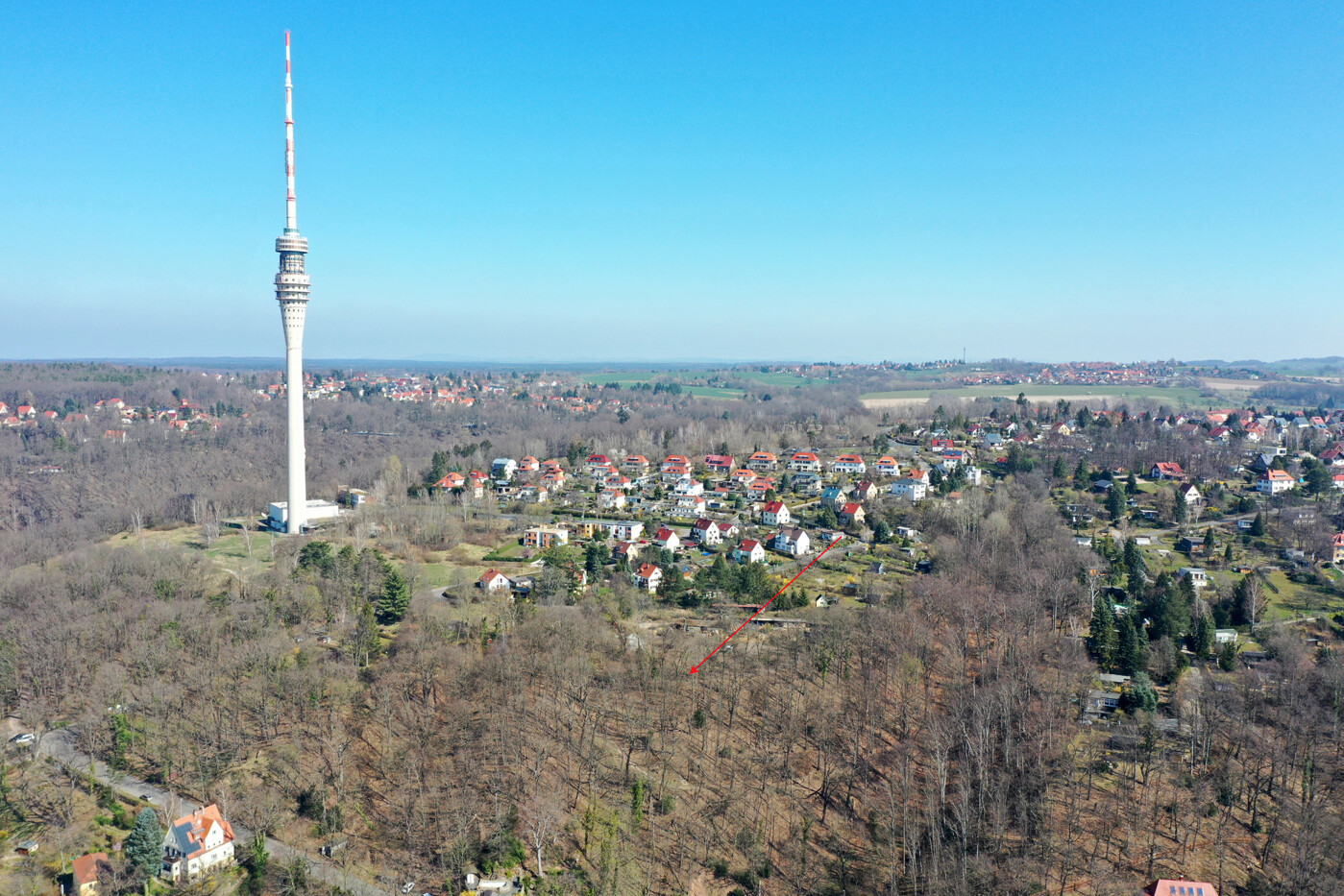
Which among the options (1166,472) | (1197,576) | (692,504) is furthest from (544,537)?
(1166,472)

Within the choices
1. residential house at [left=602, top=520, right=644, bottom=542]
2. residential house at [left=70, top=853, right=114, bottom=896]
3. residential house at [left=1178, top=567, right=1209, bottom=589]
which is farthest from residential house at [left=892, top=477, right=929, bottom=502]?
residential house at [left=70, top=853, right=114, bottom=896]

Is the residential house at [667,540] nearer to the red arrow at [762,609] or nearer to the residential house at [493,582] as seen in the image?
the red arrow at [762,609]

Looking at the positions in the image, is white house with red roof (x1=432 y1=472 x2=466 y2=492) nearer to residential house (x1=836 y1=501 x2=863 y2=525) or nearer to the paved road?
residential house (x1=836 y1=501 x2=863 y2=525)

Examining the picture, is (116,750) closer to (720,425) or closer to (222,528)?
(222,528)

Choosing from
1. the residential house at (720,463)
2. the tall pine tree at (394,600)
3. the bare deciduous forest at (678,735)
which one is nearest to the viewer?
the bare deciduous forest at (678,735)

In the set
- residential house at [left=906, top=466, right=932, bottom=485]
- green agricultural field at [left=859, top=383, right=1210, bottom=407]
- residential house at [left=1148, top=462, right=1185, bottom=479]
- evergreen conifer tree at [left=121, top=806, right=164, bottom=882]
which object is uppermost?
green agricultural field at [left=859, top=383, right=1210, bottom=407]

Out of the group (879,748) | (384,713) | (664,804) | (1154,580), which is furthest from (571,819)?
(1154,580)

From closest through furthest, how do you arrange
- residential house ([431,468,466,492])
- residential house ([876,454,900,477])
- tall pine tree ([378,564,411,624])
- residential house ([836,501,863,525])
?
tall pine tree ([378,564,411,624]), residential house ([836,501,863,525]), residential house ([431,468,466,492]), residential house ([876,454,900,477])

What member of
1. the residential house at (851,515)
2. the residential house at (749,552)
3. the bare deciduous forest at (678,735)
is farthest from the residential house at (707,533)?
the bare deciduous forest at (678,735)
